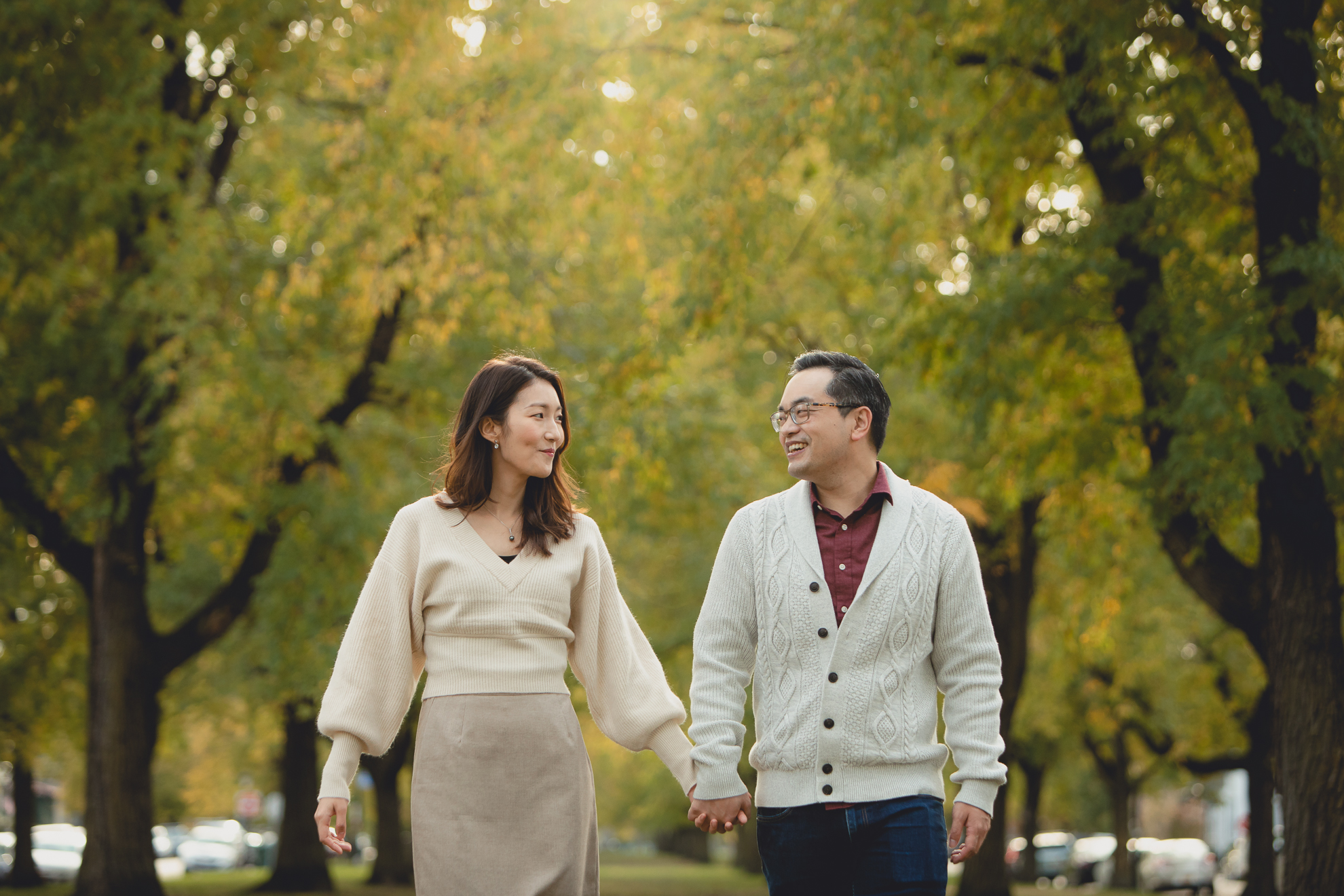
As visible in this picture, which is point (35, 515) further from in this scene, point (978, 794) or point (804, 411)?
point (978, 794)

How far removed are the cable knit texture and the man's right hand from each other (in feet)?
0.08

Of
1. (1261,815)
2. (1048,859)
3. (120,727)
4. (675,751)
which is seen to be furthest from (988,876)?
(1048,859)

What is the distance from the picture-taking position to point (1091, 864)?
3869 cm

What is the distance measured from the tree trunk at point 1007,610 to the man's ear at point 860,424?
13276mm

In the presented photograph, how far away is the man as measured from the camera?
12.8 ft

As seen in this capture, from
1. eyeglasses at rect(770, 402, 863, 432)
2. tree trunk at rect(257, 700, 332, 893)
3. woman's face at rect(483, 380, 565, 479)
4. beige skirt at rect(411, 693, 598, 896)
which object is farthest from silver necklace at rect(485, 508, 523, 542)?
tree trunk at rect(257, 700, 332, 893)

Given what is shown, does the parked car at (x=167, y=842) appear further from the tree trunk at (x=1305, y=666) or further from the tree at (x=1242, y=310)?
the tree trunk at (x=1305, y=666)

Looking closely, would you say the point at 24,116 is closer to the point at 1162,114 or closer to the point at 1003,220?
the point at 1003,220

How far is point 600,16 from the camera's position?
52.5 ft

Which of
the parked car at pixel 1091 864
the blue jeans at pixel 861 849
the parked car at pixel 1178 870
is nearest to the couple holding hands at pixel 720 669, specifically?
the blue jeans at pixel 861 849

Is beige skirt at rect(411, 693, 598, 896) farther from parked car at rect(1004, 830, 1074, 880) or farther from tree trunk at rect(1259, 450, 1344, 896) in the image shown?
parked car at rect(1004, 830, 1074, 880)

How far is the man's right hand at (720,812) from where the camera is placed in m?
4.02

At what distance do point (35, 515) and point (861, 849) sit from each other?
516 inches

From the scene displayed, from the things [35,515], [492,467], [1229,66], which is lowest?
[492,467]
